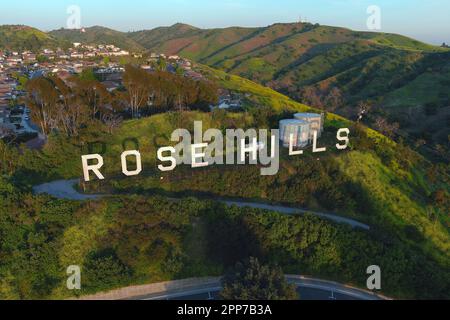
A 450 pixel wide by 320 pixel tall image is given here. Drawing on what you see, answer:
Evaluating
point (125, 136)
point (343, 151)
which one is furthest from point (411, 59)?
point (125, 136)

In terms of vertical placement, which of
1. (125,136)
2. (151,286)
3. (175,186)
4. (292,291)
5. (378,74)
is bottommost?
(151,286)

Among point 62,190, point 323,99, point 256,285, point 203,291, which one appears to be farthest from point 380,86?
point 256,285

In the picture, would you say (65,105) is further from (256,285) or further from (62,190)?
(256,285)

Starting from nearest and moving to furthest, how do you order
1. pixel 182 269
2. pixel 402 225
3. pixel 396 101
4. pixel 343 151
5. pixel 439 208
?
pixel 182 269, pixel 402 225, pixel 439 208, pixel 343 151, pixel 396 101

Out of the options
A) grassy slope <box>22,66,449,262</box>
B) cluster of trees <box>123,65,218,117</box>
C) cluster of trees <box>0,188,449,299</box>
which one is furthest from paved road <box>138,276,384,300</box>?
cluster of trees <box>123,65,218,117</box>

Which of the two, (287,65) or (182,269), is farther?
(287,65)

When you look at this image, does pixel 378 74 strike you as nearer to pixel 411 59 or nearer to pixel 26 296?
pixel 411 59

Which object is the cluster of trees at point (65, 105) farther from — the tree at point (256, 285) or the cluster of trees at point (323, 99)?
the cluster of trees at point (323, 99)
